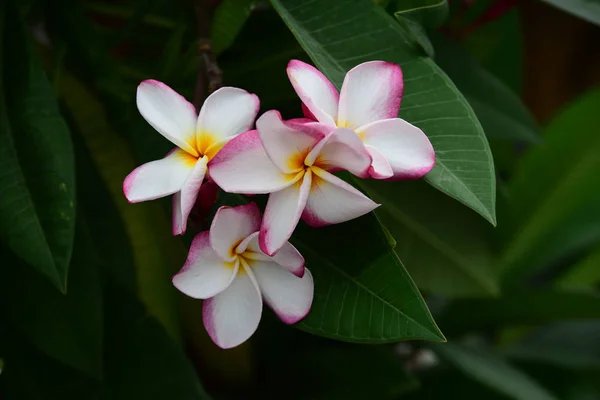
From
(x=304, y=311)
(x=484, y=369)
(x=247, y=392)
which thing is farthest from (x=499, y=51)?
(x=304, y=311)

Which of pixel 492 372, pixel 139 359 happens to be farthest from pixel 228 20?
pixel 492 372

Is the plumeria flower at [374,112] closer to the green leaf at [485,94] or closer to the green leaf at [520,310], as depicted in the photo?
the green leaf at [485,94]

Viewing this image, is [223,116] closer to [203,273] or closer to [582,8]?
[203,273]

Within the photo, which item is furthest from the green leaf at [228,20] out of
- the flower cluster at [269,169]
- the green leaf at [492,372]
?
the green leaf at [492,372]

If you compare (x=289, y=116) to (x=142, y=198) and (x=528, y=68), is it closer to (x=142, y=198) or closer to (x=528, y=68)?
(x=142, y=198)

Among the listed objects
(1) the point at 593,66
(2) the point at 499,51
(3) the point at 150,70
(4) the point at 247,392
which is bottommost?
(1) the point at 593,66

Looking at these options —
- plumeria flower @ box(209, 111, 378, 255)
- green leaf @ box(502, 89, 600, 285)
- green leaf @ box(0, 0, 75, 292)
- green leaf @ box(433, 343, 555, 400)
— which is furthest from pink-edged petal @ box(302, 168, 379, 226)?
green leaf @ box(502, 89, 600, 285)
